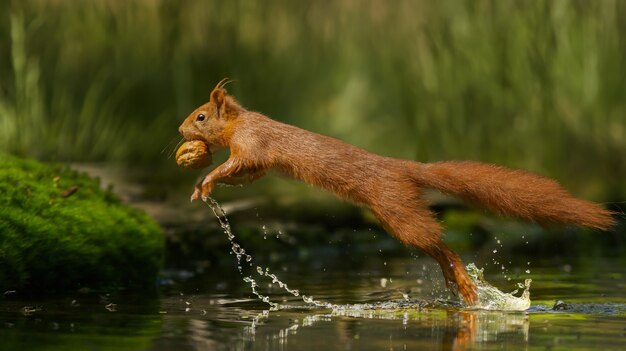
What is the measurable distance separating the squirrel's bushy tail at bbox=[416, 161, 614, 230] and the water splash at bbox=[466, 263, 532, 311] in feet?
1.60

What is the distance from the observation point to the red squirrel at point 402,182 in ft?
23.8

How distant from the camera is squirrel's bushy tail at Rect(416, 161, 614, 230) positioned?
7066 millimetres

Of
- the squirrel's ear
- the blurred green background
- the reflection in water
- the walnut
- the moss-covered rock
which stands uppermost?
the blurred green background

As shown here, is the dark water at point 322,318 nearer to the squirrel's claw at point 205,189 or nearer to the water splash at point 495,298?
the water splash at point 495,298

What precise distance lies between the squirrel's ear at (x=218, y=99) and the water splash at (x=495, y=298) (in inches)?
83.1

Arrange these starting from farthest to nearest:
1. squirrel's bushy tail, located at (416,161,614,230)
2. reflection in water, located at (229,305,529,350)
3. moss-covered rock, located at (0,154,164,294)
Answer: moss-covered rock, located at (0,154,164,294)
squirrel's bushy tail, located at (416,161,614,230)
reflection in water, located at (229,305,529,350)

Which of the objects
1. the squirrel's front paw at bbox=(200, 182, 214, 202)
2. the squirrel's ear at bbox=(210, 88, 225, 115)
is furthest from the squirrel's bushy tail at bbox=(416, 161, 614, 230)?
the squirrel's ear at bbox=(210, 88, 225, 115)

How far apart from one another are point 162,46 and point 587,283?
18.2ft

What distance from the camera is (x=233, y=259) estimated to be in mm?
11203

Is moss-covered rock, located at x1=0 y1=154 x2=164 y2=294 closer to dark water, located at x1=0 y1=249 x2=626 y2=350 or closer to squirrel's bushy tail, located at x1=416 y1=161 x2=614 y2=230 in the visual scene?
dark water, located at x1=0 y1=249 x2=626 y2=350

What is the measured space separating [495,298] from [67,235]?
302 centimetres

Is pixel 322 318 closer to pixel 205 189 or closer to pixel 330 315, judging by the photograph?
pixel 330 315


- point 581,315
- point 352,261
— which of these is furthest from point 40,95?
point 581,315

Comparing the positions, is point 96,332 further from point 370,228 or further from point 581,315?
point 370,228
